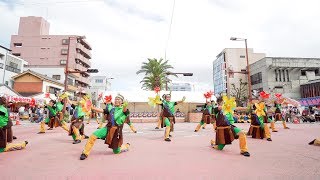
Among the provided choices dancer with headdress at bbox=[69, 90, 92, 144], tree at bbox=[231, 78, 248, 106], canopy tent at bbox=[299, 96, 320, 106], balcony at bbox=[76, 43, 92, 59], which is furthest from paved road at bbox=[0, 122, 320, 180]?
balcony at bbox=[76, 43, 92, 59]

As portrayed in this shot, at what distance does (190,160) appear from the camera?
5.17 m

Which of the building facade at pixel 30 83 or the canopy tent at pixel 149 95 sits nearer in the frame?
the canopy tent at pixel 149 95

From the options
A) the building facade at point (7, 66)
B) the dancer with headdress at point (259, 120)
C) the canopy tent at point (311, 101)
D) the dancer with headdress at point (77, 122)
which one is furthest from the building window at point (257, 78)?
the dancer with headdress at point (77, 122)

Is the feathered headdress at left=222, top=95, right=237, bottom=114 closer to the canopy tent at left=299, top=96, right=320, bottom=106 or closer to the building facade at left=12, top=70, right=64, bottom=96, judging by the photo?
the canopy tent at left=299, top=96, right=320, bottom=106

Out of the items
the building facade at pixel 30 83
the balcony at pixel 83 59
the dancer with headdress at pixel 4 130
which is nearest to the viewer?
the dancer with headdress at pixel 4 130

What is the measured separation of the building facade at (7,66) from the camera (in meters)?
35.0

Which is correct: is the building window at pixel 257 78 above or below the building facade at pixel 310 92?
above

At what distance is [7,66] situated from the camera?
119 feet

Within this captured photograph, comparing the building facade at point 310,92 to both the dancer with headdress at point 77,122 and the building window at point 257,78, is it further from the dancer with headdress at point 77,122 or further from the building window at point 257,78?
the dancer with headdress at point 77,122

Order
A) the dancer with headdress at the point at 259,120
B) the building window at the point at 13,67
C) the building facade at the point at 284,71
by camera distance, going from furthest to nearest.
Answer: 1. the building facade at the point at 284,71
2. the building window at the point at 13,67
3. the dancer with headdress at the point at 259,120

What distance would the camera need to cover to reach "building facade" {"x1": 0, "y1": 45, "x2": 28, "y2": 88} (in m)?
35.0

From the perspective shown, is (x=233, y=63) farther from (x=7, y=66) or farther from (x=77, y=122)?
(x=77, y=122)

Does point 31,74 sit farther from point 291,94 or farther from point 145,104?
point 291,94

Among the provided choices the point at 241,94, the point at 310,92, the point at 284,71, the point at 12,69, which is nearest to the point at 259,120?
the point at 310,92
